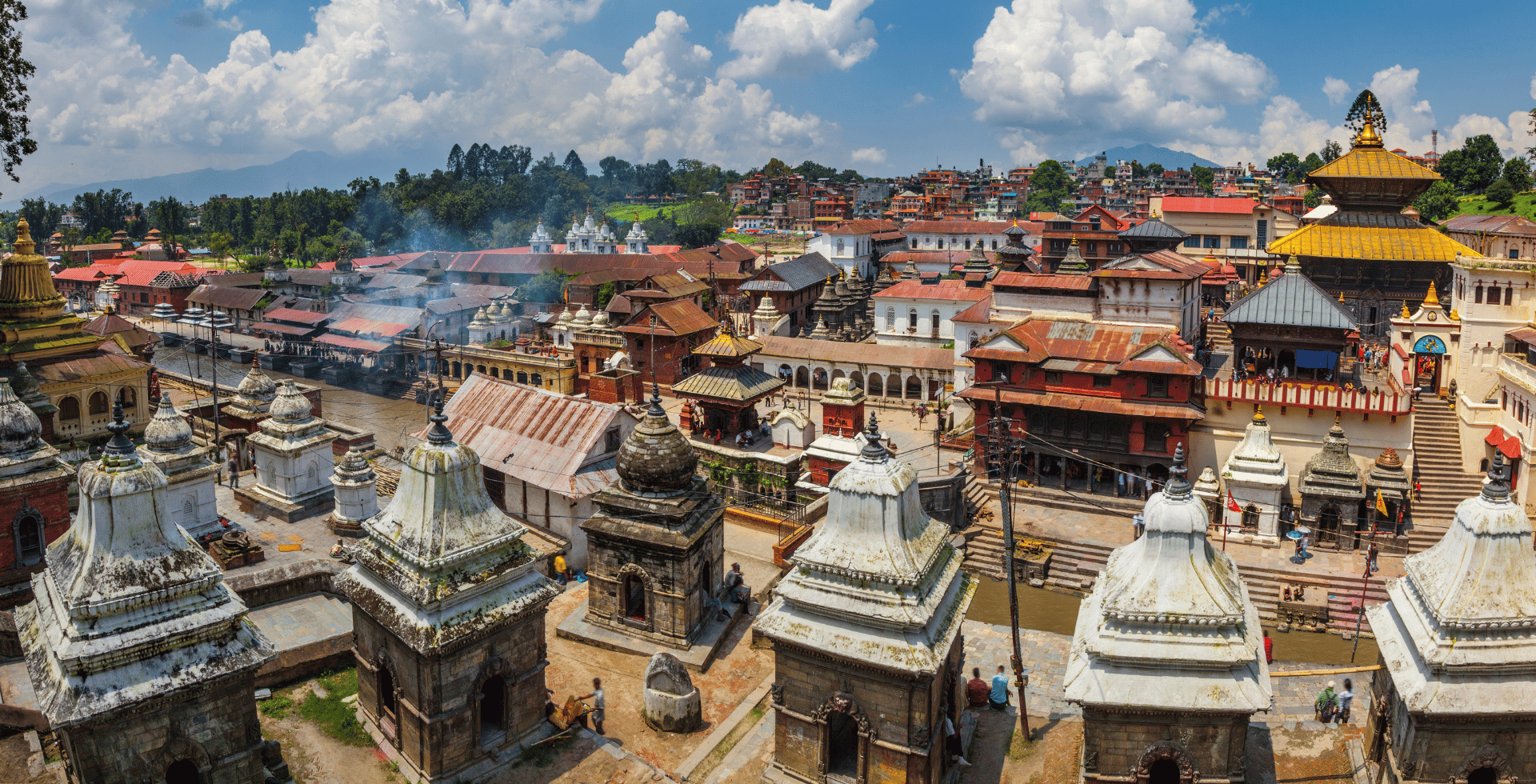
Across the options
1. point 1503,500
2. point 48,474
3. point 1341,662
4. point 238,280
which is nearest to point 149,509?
point 48,474

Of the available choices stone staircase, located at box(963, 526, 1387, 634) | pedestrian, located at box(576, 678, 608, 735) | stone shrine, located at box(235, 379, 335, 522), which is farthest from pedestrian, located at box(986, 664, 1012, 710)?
stone shrine, located at box(235, 379, 335, 522)

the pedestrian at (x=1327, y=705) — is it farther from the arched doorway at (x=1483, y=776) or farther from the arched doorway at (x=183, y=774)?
the arched doorway at (x=183, y=774)

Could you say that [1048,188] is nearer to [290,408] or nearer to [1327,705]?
[290,408]

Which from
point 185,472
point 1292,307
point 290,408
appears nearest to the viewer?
point 185,472

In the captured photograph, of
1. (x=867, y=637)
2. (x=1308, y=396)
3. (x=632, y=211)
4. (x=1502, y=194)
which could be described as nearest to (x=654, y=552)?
(x=867, y=637)

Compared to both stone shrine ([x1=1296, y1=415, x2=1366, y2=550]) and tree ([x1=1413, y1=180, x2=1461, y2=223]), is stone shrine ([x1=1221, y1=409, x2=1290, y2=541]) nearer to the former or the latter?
stone shrine ([x1=1296, y1=415, x2=1366, y2=550])

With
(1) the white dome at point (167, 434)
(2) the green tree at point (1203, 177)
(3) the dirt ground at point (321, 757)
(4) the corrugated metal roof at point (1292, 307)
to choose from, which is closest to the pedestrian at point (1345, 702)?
(3) the dirt ground at point (321, 757)

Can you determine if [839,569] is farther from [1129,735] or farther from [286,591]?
[286,591]
